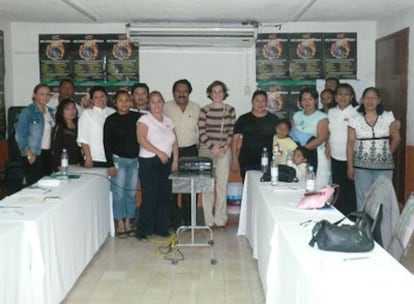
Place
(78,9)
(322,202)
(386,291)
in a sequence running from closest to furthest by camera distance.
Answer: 1. (386,291)
2. (322,202)
3. (78,9)

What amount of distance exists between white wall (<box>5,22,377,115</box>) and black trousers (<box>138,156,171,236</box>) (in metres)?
2.17

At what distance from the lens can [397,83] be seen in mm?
6277

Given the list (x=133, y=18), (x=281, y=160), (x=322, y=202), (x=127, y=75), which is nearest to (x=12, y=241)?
(x=322, y=202)

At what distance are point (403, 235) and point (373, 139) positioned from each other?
2029 mm

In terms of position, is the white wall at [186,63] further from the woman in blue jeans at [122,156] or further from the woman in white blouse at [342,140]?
the woman in blue jeans at [122,156]

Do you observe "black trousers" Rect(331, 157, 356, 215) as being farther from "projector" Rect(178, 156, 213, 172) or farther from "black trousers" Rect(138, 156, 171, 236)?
"black trousers" Rect(138, 156, 171, 236)

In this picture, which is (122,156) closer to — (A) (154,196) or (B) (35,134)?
(A) (154,196)

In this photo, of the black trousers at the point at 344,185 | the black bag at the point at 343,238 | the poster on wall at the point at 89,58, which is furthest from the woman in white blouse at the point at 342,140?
the poster on wall at the point at 89,58

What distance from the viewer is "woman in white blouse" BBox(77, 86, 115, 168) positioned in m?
5.25

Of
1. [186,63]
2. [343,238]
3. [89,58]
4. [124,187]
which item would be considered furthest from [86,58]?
[343,238]

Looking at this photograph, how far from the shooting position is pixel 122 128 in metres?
5.16

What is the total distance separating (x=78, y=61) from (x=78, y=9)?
1411 mm

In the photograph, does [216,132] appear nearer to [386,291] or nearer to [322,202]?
[322,202]

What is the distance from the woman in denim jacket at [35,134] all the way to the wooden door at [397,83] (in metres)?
3.85
